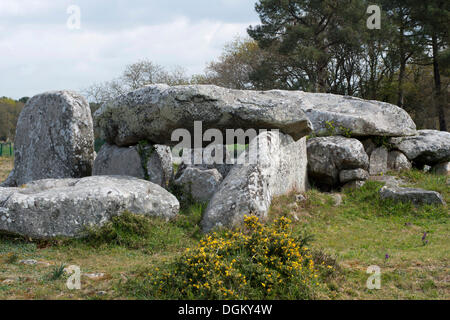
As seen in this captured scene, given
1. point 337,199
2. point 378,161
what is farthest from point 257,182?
point 378,161

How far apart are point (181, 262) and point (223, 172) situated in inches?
258

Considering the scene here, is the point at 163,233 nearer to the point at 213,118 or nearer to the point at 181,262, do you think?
the point at 181,262

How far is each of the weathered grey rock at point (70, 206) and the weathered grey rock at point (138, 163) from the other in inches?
90.5

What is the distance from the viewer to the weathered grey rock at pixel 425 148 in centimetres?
1372

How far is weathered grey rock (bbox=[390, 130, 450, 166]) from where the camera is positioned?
13719 millimetres

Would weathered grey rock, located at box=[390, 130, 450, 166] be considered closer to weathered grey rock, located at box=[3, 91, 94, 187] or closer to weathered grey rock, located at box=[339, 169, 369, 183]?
weathered grey rock, located at box=[339, 169, 369, 183]

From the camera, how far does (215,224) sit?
8.16 m

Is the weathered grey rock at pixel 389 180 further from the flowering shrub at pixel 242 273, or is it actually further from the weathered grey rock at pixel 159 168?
the flowering shrub at pixel 242 273

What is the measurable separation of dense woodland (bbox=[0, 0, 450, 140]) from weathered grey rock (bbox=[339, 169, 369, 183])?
15.8 m

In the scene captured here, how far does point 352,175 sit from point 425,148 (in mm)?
3565

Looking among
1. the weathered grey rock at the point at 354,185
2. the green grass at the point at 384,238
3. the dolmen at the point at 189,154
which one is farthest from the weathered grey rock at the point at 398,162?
the weathered grey rock at the point at 354,185

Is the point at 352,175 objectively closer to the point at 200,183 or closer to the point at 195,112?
the point at 200,183

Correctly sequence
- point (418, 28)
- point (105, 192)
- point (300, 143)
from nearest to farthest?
point (105, 192)
point (300, 143)
point (418, 28)
